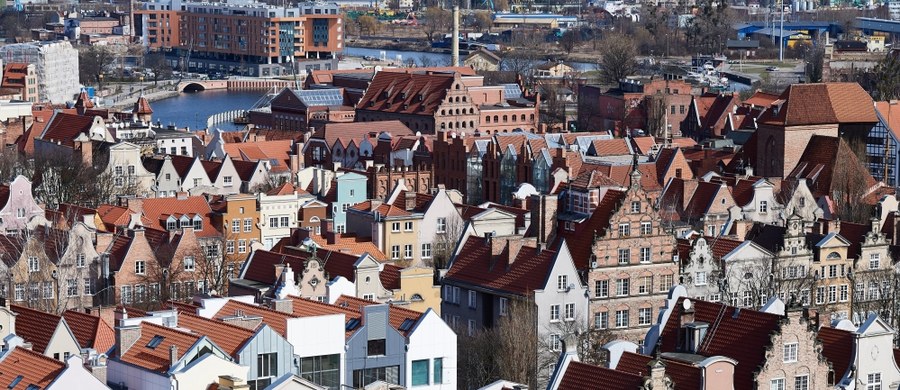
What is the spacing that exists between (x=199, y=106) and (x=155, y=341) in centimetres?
9662

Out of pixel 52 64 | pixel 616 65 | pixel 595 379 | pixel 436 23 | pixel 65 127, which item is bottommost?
pixel 436 23

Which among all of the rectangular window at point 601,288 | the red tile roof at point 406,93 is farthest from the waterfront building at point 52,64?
the rectangular window at point 601,288

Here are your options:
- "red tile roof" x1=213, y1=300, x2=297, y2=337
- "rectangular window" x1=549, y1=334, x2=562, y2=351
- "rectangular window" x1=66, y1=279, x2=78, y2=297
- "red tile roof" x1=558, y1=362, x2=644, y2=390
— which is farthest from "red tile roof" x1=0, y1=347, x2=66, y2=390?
"rectangular window" x1=66, y1=279, x2=78, y2=297

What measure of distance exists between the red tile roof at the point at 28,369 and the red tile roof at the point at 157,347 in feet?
3.63

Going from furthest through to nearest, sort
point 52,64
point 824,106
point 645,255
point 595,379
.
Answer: point 52,64, point 824,106, point 645,255, point 595,379

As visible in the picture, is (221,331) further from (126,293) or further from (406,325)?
(126,293)

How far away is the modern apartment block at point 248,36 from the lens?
505 ft

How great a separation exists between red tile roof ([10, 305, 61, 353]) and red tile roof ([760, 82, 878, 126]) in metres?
35.0

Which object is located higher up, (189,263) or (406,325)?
(406,325)

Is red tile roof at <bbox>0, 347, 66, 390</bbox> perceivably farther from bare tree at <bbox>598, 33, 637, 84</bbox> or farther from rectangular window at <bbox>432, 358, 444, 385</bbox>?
bare tree at <bbox>598, 33, 637, 84</bbox>

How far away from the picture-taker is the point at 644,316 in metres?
36.8

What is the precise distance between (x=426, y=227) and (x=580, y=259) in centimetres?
755

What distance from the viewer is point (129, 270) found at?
40.6m

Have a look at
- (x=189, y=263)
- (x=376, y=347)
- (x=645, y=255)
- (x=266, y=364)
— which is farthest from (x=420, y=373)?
(x=189, y=263)
